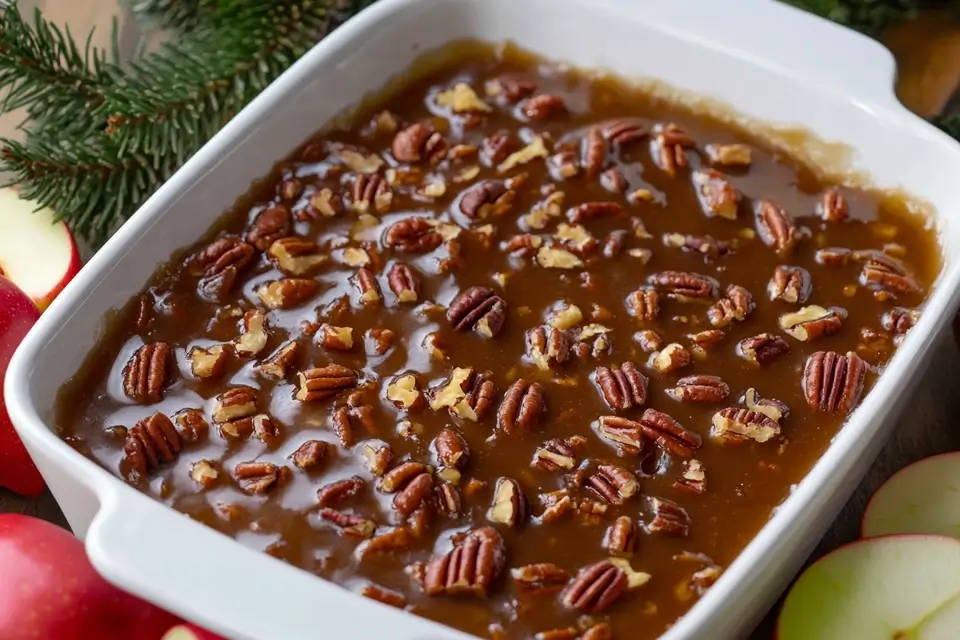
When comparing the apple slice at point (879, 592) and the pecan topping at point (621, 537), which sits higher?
the pecan topping at point (621, 537)

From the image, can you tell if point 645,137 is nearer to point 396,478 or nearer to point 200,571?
point 396,478

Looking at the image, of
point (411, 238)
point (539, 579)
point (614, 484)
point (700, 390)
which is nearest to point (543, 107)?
point (411, 238)

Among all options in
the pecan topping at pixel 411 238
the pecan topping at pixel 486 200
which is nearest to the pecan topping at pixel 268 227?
the pecan topping at pixel 411 238

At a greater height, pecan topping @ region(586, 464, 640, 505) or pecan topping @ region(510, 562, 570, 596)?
pecan topping @ region(586, 464, 640, 505)

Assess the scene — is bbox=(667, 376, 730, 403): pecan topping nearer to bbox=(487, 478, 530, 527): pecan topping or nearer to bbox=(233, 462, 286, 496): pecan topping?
bbox=(487, 478, 530, 527): pecan topping

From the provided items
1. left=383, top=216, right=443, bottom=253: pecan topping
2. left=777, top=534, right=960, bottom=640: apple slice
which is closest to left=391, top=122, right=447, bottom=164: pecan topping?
left=383, top=216, right=443, bottom=253: pecan topping

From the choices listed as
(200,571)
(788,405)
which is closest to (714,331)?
(788,405)

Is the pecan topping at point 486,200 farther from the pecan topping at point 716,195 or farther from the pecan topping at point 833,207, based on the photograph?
the pecan topping at point 833,207

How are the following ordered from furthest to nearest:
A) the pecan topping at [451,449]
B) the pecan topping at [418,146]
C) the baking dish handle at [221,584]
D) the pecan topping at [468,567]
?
the pecan topping at [418,146] → the pecan topping at [451,449] → the pecan topping at [468,567] → the baking dish handle at [221,584]
